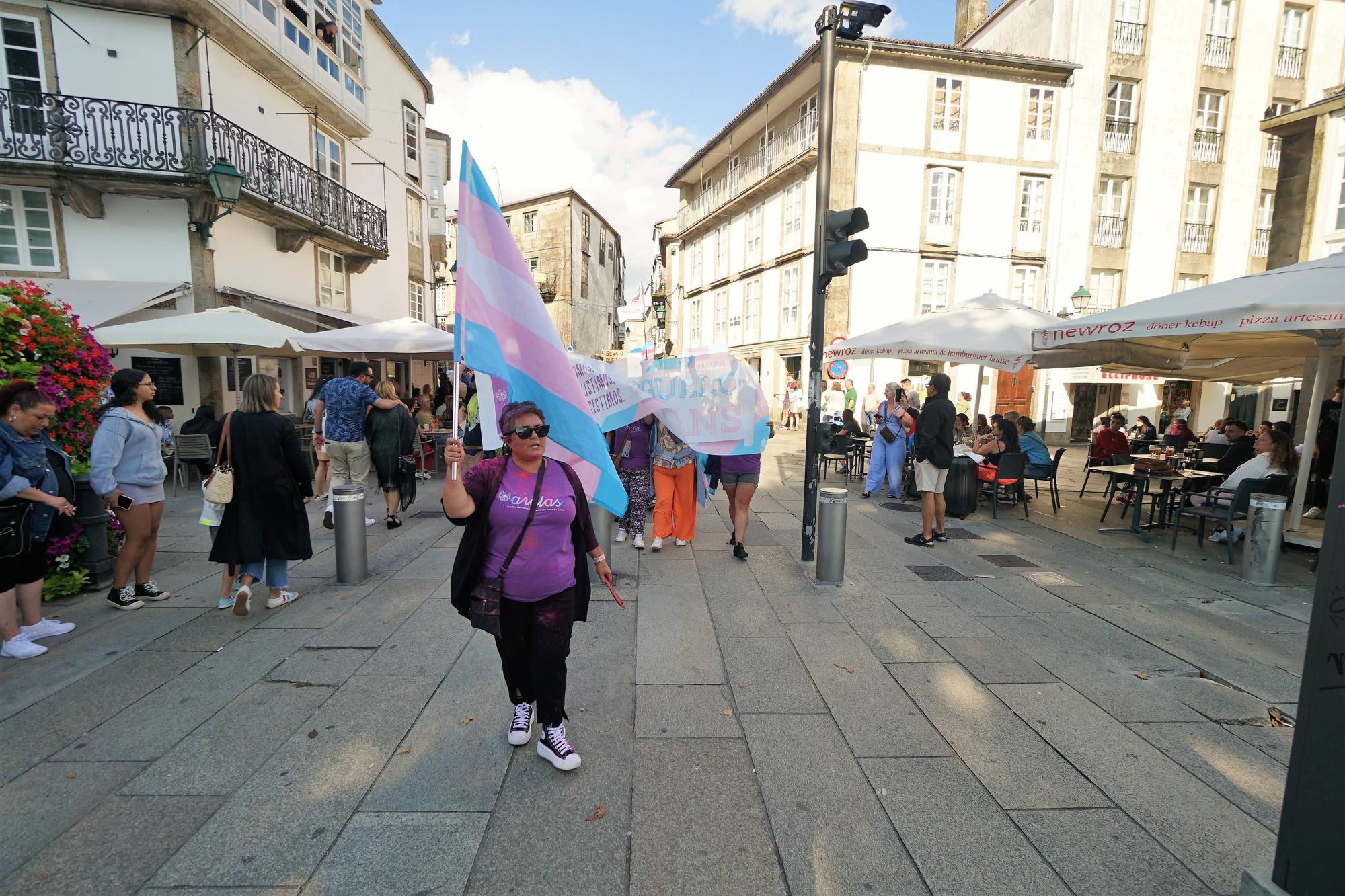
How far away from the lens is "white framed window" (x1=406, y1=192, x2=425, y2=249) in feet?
74.1

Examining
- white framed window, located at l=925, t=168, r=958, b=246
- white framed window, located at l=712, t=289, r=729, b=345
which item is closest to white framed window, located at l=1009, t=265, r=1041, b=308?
white framed window, located at l=925, t=168, r=958, b=246

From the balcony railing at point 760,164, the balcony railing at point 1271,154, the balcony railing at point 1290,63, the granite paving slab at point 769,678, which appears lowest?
the granite paving slab at point 769,678

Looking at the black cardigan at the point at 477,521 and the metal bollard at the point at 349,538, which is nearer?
the black cardigan at the point at 477,521

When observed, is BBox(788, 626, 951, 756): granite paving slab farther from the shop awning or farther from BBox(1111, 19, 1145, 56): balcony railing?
BBox(1111, 19, 1145, 56): balcony railing

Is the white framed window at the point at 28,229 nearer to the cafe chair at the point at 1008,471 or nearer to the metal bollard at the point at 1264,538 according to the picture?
the cafe chair at the point at 1008,471

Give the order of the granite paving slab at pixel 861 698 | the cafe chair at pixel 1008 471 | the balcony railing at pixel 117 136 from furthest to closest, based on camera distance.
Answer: the balcony railing at pixel 117 136 → the cafe chair at pixel 1008 471 → the granite paving slab at pixel 861 698

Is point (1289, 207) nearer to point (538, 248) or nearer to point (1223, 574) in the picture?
point (1223, 574)

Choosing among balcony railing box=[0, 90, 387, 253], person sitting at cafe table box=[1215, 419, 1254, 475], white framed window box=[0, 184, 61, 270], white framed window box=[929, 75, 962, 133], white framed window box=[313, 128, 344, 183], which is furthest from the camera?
white framed window box=[929, 75, 962, 133]

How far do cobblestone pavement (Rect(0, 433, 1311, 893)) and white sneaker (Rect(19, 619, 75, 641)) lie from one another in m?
0.10

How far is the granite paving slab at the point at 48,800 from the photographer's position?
247 centimetres

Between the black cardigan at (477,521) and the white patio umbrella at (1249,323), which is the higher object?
the white patio umbrella at (1249,323)

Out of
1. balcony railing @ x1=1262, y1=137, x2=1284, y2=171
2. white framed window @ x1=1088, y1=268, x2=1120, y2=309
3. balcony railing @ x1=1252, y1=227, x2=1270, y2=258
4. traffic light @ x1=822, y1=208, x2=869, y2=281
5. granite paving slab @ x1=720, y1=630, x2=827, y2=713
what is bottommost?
granite paving slab @ x1=720, y1=630, x2=827, y2=713

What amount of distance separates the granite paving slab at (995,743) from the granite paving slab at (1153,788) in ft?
0.32

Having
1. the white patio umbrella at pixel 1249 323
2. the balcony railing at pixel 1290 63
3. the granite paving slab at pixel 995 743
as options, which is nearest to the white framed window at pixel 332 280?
the white patio umbrella at pixel 1249 323
